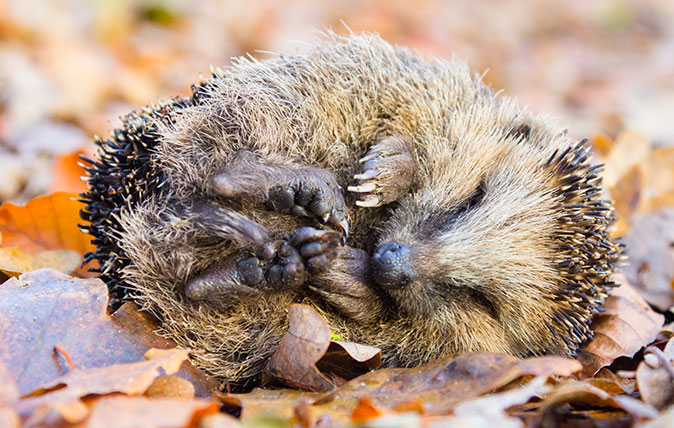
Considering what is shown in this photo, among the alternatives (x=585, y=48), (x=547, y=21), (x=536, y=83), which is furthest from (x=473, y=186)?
(x=547, y=21)

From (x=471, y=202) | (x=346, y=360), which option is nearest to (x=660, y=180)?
(x=471, y=202)

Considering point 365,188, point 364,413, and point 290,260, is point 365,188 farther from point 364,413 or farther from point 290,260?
point 364,413

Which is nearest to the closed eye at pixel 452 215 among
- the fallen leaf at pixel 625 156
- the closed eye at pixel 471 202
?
the closed eye at pixel 471 202

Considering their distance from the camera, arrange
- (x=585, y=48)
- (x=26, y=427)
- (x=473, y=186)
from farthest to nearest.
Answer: (x=585, y=48) → (x=473, y=186) → (x=26, y=427)

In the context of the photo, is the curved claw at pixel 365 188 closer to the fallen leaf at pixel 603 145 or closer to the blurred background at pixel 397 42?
the blurred background at pixel 397 42

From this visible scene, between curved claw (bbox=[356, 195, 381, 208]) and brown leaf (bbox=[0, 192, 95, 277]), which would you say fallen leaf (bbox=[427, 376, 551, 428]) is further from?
brown leaf (bbox=[0, 192, 95, 277])

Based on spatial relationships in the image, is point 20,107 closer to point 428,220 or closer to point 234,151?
point 234,151
